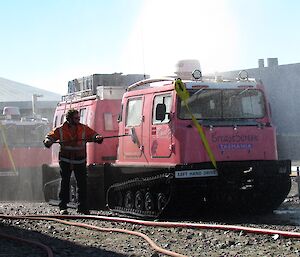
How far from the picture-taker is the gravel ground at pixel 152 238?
8.35 meters

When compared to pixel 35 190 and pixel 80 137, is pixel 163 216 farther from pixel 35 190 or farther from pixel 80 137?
pixel 35 190

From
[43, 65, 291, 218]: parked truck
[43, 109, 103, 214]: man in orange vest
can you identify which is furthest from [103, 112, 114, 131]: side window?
[43, 109, 103, 214]: man in orange vest

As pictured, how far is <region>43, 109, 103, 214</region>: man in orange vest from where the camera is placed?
12945mm

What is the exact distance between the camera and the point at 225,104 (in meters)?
12.2

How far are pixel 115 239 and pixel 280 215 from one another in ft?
12.3

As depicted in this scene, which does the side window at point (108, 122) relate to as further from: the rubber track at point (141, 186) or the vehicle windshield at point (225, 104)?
the vehicle windshield at point (225, 104)

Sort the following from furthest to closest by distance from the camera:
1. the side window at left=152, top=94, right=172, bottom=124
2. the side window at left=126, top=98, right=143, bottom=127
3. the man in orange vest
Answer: the man in orange vest
the side window at left=126, top=98, right=143, bottom=127
the side window at left=152, top=94, right=172, bottom=124

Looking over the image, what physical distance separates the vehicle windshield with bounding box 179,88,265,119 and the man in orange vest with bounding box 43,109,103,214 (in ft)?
6.95

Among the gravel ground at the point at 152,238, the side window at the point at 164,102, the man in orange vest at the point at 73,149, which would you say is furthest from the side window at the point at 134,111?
the gravel ground at the point at 152,238

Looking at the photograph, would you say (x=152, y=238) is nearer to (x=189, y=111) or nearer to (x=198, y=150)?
(x=198, y=150)

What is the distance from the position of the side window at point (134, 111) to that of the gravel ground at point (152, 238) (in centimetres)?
228

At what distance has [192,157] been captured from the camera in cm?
1150

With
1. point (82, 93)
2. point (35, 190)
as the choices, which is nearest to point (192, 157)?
point (82, 93)

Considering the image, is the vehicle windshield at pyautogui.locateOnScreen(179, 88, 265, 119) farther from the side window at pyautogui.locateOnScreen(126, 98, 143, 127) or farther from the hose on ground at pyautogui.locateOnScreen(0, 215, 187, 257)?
the hose on ground at pyautogui.locateOnScreen(0, 215, 187, 257)
